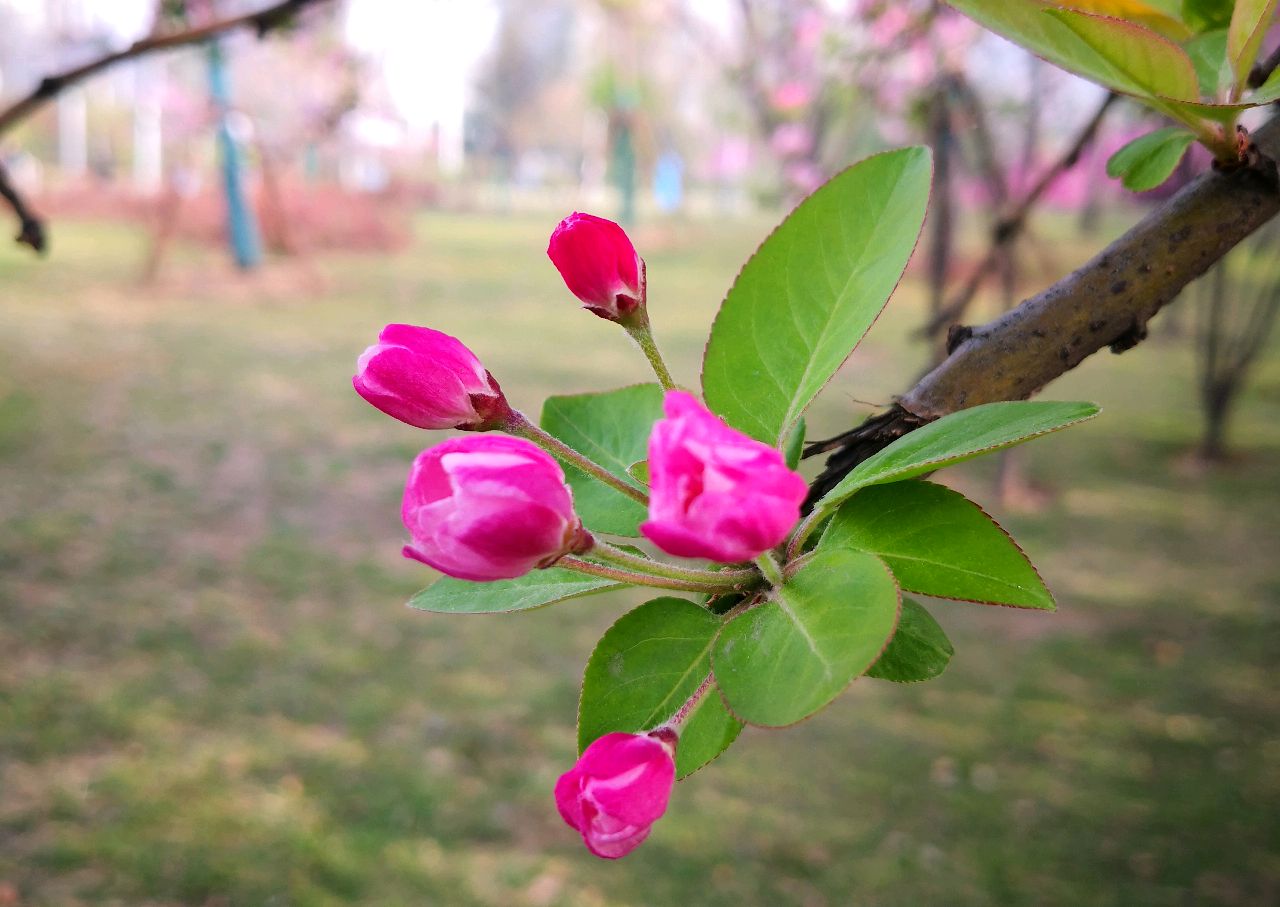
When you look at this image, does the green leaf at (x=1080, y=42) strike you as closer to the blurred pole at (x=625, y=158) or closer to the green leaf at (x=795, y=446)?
the green leaf at (x=795, y=446)

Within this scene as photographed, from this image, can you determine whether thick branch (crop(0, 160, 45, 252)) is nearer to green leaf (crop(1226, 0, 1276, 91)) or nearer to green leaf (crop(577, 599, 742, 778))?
green leaf (crop(577, 599, 742, 778))

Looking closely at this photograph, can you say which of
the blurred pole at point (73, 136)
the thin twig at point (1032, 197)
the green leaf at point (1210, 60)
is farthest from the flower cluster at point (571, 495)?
the blurred pole at point (73, 136)

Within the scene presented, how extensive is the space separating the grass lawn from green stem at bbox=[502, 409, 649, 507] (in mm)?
1845

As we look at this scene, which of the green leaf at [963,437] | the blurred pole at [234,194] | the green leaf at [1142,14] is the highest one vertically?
the green leaf at [1142,14]

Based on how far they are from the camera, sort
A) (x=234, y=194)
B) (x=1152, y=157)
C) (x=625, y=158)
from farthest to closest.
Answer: (x=625, y=158) → (x=234, y=194) → (x=1152, y=157)

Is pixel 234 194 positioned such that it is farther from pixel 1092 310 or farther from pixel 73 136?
pixel 73 136

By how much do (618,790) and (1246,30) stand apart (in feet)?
1.04

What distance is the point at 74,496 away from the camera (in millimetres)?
3857

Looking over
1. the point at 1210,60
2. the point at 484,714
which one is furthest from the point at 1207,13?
the point at 484,714

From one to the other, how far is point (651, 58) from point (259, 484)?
11727mm

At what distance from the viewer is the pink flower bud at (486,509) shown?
26 cm

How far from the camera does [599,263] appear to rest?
34 centimetres

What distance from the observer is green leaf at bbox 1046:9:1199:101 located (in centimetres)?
33

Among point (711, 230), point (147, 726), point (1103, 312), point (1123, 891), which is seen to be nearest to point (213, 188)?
point (711, 230)
